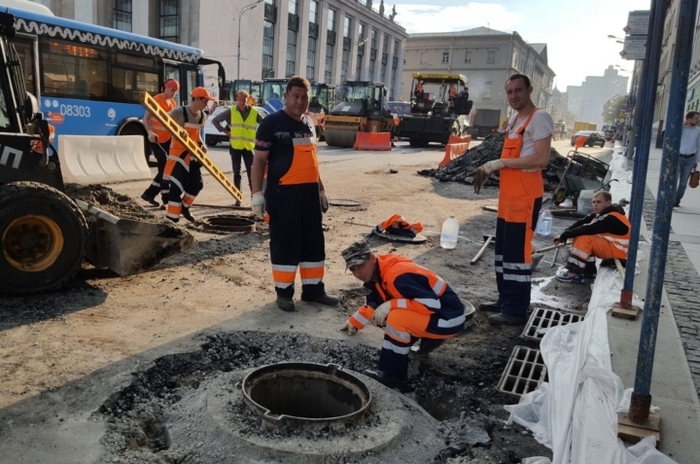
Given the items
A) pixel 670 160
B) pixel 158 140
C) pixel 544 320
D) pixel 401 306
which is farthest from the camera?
pixel 158 140

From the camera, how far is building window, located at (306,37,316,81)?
49928 mm

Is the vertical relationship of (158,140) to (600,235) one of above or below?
above

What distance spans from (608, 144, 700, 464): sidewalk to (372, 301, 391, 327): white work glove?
1371 millimetres

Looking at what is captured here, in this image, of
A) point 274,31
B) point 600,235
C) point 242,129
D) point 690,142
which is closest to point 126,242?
point 242,129

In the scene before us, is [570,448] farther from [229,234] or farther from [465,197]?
[465,197]

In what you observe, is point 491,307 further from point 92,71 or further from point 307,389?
point 92,71

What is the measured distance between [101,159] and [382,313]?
8799 millimetres

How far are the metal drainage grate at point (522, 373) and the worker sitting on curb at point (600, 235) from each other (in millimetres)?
2021

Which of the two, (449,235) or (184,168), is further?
(449,235)

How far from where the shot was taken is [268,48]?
4475 centimetres

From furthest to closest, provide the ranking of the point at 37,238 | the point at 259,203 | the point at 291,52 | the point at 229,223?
the point at 291,52 → the point at 229,223 → the point at 259,203 → the point at 37,238

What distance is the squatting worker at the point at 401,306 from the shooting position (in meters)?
3.54

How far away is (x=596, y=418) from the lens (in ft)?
8.86

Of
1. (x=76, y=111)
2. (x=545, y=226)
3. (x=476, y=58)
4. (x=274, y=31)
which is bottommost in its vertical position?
(x=545, y=226)
